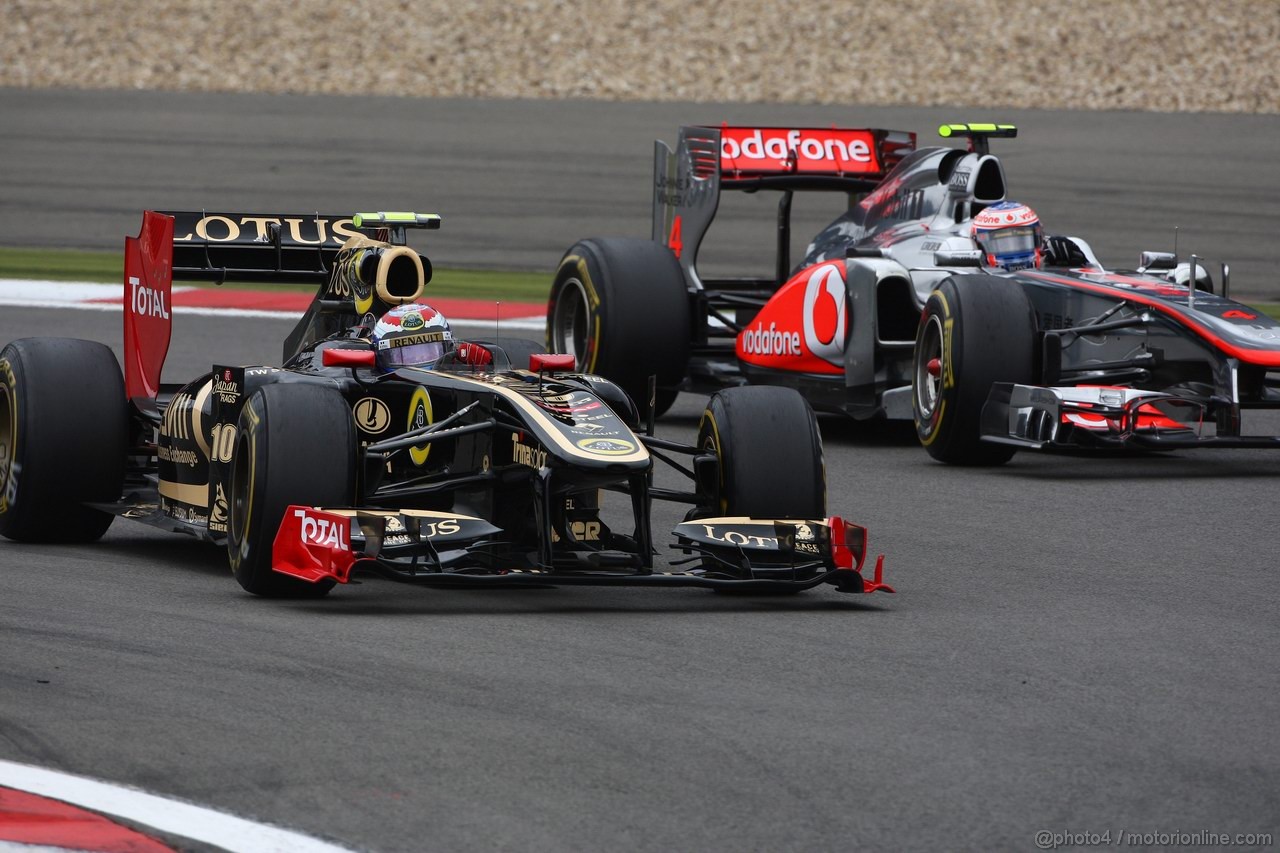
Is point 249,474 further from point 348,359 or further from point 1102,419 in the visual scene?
point 1102,419

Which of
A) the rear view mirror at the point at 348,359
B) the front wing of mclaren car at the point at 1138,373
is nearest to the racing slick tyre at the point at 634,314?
the front wing of mclaren car at the point at 1138,373

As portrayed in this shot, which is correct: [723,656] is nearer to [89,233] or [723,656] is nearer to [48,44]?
[89,233]

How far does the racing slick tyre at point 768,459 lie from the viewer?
319 inches

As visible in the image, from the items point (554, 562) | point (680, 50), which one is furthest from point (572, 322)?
point (680, 50)

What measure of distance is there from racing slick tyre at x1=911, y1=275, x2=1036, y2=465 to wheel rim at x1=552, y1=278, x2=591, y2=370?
260cm

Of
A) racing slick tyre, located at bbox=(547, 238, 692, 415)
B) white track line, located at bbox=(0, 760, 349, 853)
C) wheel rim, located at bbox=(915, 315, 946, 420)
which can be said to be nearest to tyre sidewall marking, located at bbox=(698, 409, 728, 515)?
white track line, located at bbox=(0, 760, 349, 853)

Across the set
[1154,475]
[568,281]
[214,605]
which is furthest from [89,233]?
[214,605]

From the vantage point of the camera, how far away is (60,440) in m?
9.03

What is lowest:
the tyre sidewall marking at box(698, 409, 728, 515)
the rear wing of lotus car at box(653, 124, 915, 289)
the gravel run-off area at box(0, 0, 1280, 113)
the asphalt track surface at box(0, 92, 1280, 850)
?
the asphalt track surface at box(0, 92, 1280, 850)

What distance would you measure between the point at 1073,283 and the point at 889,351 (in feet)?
3.98

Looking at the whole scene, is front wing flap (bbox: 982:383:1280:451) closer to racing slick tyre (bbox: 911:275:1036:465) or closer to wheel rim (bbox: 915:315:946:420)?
racing slick tyre (bbox: 911:275:1036:465)

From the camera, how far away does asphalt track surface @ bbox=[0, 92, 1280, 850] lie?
5.29m

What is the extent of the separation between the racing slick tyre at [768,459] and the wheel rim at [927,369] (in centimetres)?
412

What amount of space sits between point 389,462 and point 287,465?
1.10m
